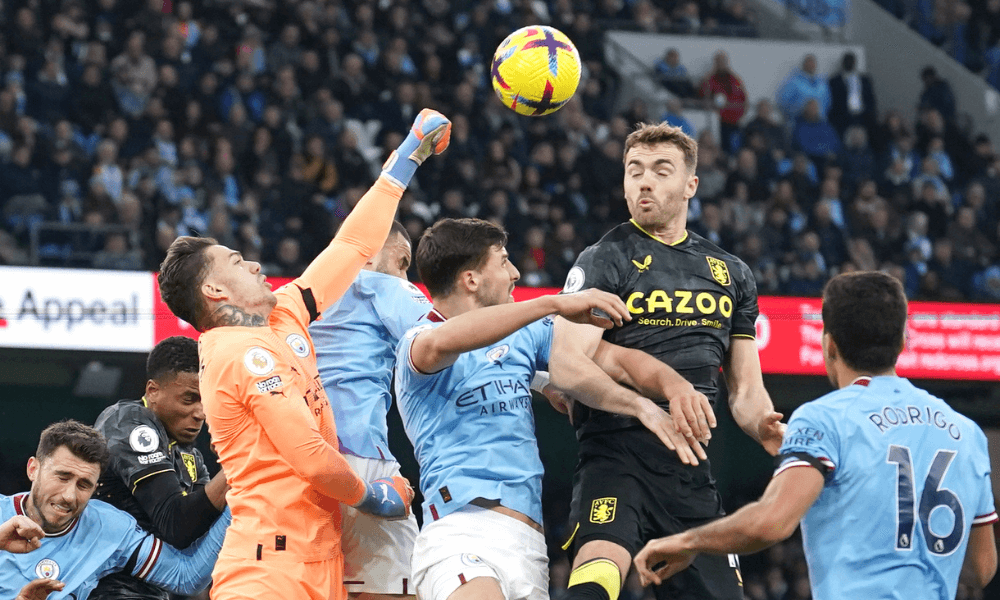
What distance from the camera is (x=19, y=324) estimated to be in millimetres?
11000

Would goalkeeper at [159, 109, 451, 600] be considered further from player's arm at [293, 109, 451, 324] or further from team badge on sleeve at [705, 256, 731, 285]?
team badge on sleeve at [705, 256, 731, 285]

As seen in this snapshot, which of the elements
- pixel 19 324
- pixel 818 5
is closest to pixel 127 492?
pixel 19 324

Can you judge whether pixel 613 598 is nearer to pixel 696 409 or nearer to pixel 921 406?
pixel 696 409

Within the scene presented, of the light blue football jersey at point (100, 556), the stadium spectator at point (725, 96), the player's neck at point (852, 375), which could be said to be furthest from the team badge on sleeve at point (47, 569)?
the stadium spectator at point (725, 96)

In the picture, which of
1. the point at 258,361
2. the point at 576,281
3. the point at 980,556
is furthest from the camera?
the point at 576,281

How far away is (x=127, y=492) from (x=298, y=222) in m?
8.09

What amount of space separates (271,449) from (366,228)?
1.19 meters

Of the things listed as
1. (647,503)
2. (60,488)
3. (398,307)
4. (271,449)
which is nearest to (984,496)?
(647,503)

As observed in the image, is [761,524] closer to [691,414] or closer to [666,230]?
[691,414]

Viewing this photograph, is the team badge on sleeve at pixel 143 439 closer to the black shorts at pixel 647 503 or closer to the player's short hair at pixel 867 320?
the black shorts at pixel 647 503

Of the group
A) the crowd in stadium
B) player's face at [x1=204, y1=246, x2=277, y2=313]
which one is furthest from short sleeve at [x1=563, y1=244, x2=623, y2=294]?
the crowd in stadium

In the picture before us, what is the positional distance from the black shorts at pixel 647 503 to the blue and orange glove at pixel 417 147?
1.47 m

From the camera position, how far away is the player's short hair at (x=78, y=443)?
4.66m

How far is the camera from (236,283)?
447 cm
